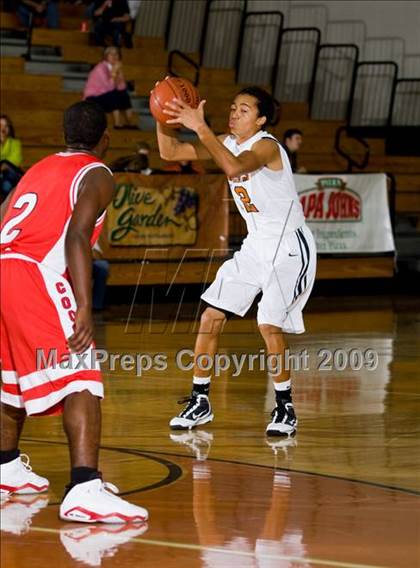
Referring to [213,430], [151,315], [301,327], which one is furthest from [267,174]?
[151,315]

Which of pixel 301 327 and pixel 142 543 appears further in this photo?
pixel 301 327

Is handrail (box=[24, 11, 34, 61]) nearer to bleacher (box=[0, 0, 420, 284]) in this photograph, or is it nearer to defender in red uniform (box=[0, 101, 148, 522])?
bleacher (box=[0, 0, 420, 284])

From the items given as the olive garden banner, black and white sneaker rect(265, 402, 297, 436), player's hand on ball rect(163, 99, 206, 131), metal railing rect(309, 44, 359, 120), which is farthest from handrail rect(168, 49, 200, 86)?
player's hand on ball rect(163, 99, 206, 131)

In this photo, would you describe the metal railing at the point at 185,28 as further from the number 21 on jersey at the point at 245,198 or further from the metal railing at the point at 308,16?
the number 21 on jersey at the point at 245,198

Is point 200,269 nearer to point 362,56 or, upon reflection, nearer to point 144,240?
point 144,240

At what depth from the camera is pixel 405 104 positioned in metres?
25.1

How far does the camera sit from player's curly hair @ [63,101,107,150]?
6695mm

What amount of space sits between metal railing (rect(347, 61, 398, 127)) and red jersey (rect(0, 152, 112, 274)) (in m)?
18.8

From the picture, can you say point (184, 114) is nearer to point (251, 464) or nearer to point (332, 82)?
point (251, 464)

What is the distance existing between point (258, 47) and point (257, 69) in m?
0.40

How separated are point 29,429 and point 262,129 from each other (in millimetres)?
2363

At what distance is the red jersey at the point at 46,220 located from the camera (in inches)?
257

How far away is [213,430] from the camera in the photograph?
9102mm

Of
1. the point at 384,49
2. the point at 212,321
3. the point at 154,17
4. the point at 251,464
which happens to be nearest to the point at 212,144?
the point at 212,321
